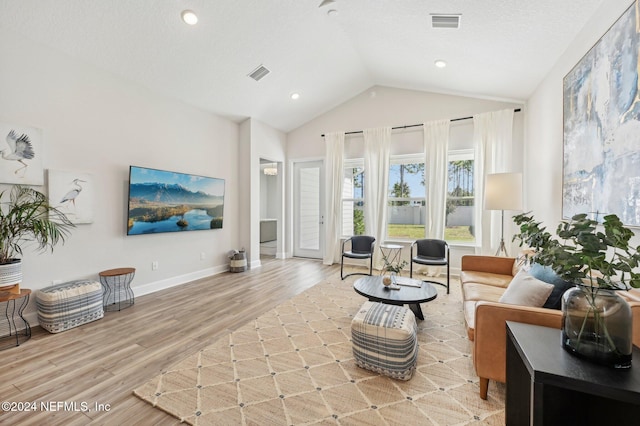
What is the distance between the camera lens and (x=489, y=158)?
4.59m

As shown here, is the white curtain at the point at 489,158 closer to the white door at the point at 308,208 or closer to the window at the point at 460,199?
the window at the point at 460,199

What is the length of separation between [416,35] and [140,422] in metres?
4.54

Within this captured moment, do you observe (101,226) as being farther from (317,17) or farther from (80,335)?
(317,17)

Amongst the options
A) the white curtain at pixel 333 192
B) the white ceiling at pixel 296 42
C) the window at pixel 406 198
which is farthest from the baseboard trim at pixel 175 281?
the window at pixel 406 198

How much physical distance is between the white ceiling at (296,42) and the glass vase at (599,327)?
2600 millimetres

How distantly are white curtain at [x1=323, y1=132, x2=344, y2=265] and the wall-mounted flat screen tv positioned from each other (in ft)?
7.23

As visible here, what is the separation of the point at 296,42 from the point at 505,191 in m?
3.54

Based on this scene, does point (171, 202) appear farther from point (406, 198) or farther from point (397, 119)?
point (397, 119)

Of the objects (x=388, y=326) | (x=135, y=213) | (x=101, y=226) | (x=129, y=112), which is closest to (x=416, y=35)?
(x=388, y=326)

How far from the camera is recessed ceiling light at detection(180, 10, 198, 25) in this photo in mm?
2984

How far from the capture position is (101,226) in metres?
3.47

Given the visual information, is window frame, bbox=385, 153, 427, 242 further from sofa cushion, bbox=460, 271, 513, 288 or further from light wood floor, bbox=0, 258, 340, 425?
light wood floor, bbox=0, 258, 340, 425

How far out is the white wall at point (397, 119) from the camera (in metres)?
4.81

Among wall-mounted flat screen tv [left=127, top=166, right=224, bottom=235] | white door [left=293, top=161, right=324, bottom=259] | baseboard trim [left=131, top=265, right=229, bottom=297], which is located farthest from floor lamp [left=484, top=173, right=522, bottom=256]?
baseboard trim [left=131, top=265, right=229, bottom=297]
